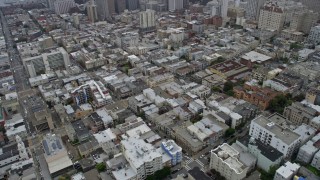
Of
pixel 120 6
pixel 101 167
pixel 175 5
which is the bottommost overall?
pixel 101 167

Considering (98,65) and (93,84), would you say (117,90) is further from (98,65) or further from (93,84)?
(98,65)

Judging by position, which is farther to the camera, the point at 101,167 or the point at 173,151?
the point at 173,151

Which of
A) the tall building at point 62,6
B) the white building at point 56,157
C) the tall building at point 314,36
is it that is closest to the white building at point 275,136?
the white building at point 56,157

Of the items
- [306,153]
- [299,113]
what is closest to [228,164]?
[306,153]

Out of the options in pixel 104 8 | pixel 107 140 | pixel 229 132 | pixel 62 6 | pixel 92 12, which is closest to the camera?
pixel 107 140

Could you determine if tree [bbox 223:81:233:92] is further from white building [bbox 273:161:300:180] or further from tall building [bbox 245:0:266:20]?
tall building [bbox 245:0:266:20]

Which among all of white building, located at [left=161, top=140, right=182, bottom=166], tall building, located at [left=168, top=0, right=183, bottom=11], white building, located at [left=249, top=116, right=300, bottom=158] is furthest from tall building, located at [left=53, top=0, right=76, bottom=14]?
white building, located at [left=249, top=116, right=300, bottom=158]

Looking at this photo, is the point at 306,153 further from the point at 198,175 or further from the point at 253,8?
the point at 253,8
